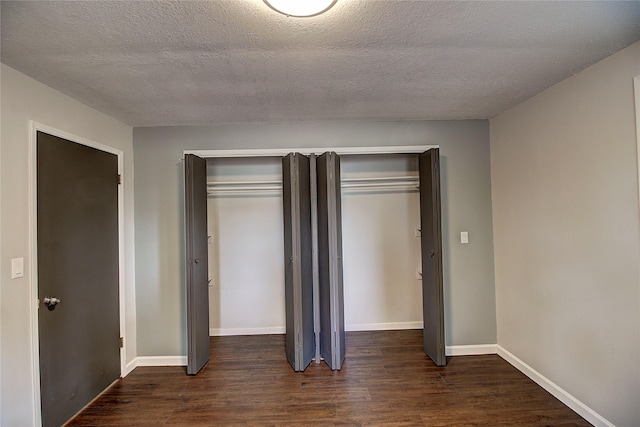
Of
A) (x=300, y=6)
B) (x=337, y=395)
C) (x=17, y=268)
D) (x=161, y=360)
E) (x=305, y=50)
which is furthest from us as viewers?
(x=161, y=360)

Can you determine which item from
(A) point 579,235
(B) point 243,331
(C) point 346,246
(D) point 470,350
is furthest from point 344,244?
(A) point 579,235

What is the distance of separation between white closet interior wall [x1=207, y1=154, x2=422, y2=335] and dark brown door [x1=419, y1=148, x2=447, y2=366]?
0.68 meters

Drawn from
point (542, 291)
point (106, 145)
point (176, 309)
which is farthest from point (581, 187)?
point (106, 145)

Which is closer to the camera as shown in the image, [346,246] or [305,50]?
[305,50]

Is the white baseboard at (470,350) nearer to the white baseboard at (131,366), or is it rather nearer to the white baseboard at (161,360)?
the white baseboard at (161,360)

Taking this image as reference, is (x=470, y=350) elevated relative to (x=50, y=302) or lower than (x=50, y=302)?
lower

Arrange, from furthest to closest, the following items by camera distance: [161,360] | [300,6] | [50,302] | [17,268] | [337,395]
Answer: [161,360]
[337,395]
[50,302]
[17,268]
[300,6]

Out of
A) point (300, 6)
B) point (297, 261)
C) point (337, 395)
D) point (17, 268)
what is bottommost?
point (337, 395)

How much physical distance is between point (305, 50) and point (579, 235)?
2.17 meters

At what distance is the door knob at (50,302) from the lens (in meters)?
1.98

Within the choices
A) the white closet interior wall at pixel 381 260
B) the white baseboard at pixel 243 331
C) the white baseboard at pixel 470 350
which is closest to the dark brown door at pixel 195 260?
the white baseboard at pixel 243 331

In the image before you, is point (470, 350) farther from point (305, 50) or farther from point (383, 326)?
point (305, 50)

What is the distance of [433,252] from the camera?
2.79 metres

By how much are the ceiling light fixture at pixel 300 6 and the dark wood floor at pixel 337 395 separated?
242 centimetres
